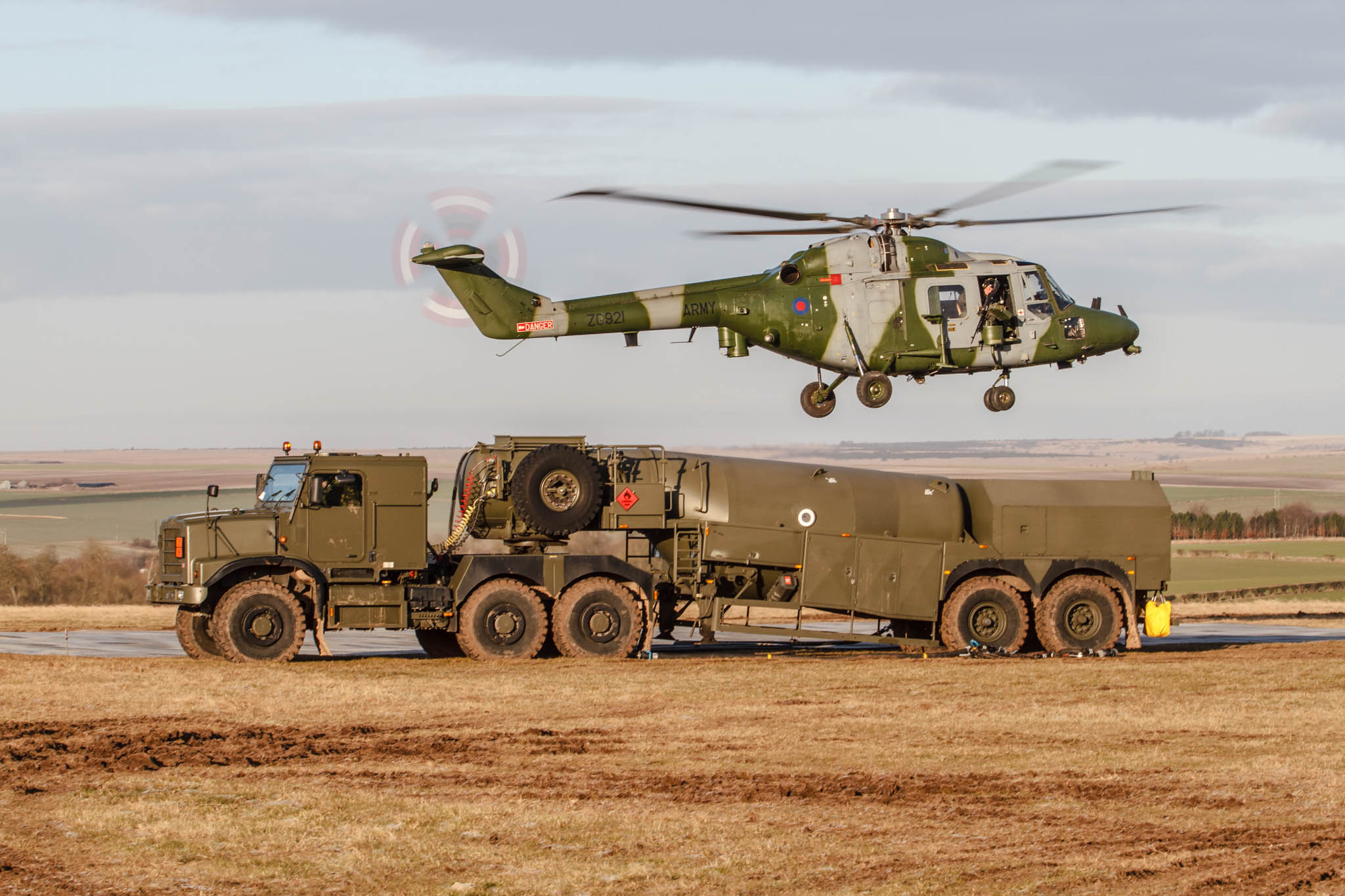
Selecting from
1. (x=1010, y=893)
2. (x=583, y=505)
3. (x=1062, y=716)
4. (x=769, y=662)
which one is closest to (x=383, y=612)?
(x=583, y=505)

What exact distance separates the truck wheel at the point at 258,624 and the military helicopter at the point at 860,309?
20.5 feet

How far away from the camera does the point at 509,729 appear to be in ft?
54.6

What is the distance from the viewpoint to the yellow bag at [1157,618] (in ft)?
81.8

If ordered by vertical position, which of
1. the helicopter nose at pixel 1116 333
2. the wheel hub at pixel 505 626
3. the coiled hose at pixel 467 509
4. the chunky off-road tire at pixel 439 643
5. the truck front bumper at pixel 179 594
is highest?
the helicopter nose at pixel 1116 333

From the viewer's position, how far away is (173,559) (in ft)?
74.7

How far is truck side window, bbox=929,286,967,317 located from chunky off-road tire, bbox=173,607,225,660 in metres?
13.1

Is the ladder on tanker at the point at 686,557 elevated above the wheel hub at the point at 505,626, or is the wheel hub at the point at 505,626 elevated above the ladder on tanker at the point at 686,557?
the ladder on tanker at the point at 686,557

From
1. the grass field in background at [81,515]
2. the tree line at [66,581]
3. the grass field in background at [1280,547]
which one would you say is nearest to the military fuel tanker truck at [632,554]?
the tree line at [66,581]

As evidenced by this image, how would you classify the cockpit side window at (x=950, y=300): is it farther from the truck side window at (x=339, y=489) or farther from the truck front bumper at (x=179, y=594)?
the truck front bumper at (x=179, y=594)

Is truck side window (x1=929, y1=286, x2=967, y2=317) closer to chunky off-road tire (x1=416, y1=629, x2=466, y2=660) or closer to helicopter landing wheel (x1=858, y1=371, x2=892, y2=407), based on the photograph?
helicopter landing wheel (x1=858, y1=371, x2=892, y2=407)

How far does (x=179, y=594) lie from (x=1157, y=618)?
15.0 metres

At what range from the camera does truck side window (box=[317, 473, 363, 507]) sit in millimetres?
23172

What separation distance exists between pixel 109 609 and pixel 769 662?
917 inches

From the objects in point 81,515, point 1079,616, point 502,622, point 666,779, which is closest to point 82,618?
point 502,622
